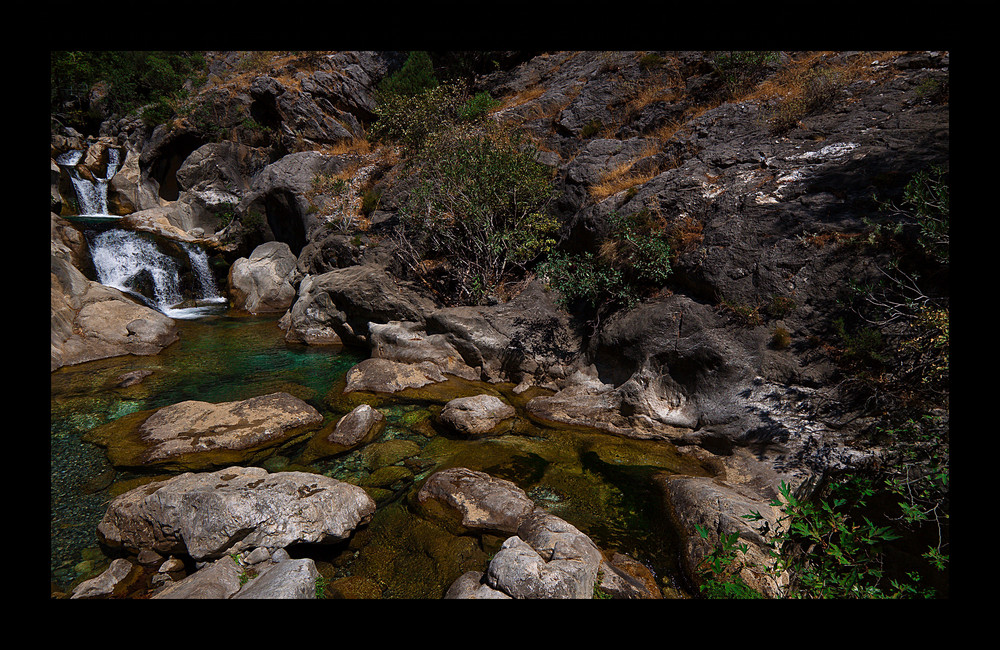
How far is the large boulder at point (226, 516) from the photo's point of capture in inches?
184

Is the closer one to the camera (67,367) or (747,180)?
(747,180)

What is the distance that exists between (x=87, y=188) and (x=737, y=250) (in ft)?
111

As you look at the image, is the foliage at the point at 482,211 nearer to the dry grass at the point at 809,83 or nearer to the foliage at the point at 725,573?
the dry grass at the point at 809,83

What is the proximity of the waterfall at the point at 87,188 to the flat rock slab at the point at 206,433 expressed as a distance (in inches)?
945

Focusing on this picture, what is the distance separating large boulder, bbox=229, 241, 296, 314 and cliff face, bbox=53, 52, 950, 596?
1402 millimetres

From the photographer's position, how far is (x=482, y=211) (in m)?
12.6

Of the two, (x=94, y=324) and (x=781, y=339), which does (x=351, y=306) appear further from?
(x=781, y=339)

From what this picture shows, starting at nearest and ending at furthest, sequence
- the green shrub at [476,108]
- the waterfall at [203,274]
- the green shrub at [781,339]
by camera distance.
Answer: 1. the green shrub at [781,339]
2. the waterfall at [203,274]
3. the green shrub at [476,108]

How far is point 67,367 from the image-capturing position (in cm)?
1118

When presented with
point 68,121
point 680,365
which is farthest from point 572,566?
point 68,121

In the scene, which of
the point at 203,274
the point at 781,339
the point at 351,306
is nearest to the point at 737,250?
the point at 781,339

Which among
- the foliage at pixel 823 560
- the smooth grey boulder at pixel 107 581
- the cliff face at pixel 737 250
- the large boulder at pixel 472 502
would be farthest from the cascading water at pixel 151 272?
the foliage at pixel 823 560
